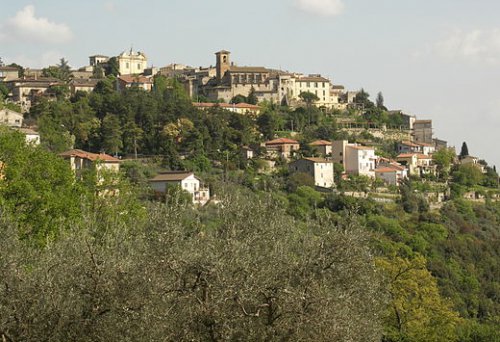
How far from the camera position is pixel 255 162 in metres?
74.2

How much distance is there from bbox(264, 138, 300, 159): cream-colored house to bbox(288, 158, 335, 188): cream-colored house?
2.54 metres

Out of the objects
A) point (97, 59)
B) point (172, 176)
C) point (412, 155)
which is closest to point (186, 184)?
point (172, 176)

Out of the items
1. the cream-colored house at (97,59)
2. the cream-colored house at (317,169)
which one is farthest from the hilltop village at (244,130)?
the cream-colored house at (97,59)

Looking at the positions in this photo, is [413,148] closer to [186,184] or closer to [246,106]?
[246,106]

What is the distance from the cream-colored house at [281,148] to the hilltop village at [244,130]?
0.11m

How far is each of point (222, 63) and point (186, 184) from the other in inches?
1591

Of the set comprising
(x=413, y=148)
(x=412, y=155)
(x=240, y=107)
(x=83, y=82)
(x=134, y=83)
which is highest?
(x=83, y=82)

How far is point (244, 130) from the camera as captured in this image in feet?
258

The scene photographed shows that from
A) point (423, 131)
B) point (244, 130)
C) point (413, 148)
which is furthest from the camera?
point (423, 131)

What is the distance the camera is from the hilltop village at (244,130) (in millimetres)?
72062

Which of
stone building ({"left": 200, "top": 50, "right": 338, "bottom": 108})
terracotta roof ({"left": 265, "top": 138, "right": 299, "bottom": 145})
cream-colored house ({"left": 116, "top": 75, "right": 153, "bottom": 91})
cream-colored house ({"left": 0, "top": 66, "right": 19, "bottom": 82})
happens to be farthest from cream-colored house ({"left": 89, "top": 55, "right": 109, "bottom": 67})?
terracotta roof ({"left": 265, "top": 138, "right": 299, "bottom": 145})

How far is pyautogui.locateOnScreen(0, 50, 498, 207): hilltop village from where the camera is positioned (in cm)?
7206

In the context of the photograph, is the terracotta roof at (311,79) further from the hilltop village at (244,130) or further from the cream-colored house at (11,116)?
the cream-colored house at (11,116)

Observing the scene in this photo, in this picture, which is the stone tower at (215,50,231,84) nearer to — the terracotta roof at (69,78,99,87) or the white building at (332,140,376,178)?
the terracotta roof at (69,78,99,87)
